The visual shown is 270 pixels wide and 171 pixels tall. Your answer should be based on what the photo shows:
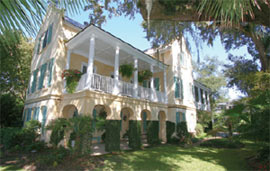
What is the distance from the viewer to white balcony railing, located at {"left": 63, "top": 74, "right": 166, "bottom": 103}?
9.49 m

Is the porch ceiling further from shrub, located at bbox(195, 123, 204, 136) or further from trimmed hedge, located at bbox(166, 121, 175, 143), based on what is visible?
shrub, located at bbox(195, 123, 204, 136)

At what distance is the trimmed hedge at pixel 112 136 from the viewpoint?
8750mm

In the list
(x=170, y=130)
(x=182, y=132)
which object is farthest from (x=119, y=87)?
(x=182, y=132)

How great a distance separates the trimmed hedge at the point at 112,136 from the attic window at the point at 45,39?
8.56 metres

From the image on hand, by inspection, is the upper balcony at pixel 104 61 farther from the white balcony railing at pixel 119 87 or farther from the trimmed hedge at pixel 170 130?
the trimmed hedge at pixel 170 130

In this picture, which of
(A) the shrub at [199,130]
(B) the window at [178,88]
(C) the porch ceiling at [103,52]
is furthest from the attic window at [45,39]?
(A) the shrub at [199,130]

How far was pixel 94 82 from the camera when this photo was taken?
31.3 ft

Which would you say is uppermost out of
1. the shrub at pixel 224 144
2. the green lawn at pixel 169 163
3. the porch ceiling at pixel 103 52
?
the porch ceiling at pixel 103 52

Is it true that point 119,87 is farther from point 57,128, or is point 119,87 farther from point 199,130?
point 199,130

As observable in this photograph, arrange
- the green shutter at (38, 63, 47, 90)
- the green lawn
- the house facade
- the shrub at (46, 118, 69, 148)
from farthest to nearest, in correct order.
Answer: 1. the green shutter at (38, 63, 47, 90)
2. the house facade
3. the shrub at (46, 118, 69, 148)
4. the green lawn

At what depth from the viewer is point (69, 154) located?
297 inches

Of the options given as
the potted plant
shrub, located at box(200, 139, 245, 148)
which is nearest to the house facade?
the potted plant

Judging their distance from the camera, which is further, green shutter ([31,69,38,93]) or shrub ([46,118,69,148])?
green shutter ([31,69,38,93])

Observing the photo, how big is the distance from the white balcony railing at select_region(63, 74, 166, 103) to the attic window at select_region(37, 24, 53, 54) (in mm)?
5214
